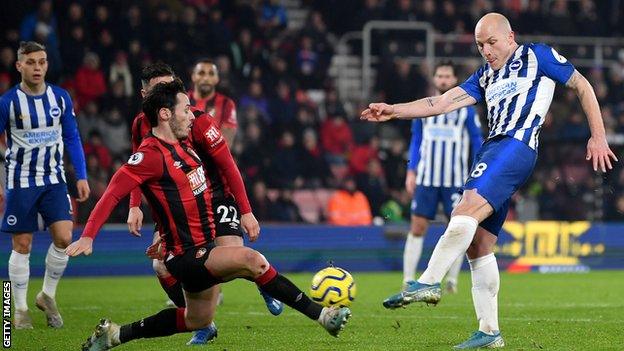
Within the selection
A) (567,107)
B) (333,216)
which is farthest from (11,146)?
(567,107)

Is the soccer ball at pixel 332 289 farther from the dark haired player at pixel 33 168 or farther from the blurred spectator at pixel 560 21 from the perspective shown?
the blurred spectator at pixel 560 21

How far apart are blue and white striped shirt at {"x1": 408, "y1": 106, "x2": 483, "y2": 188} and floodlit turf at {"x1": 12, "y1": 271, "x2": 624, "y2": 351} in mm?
1374

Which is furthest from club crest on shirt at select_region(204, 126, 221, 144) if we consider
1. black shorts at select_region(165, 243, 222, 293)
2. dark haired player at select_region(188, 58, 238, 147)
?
dark haired player at select_region(188, 58, 238, 147)

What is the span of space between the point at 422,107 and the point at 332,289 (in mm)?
1537

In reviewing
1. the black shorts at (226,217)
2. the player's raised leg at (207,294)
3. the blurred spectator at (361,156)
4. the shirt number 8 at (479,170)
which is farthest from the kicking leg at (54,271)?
the blurred spectator at (361,156)

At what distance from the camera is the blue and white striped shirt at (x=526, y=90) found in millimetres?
7641

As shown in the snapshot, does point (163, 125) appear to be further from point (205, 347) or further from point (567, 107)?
A: point (567, 107)

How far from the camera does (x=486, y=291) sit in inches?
310

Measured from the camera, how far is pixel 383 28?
22547 millimetres

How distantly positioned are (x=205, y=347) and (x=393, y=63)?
13961 mm

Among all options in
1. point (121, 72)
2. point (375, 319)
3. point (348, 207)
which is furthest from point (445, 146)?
point (121, 72)

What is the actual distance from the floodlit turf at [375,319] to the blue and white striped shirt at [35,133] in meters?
1.32

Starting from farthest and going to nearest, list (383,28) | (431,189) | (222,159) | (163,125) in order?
1. (383,28)
2. (431,189)
3. (222,159)
4. (163,125)

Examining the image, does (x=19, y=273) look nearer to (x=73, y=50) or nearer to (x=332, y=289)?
(x=332, y=289)
